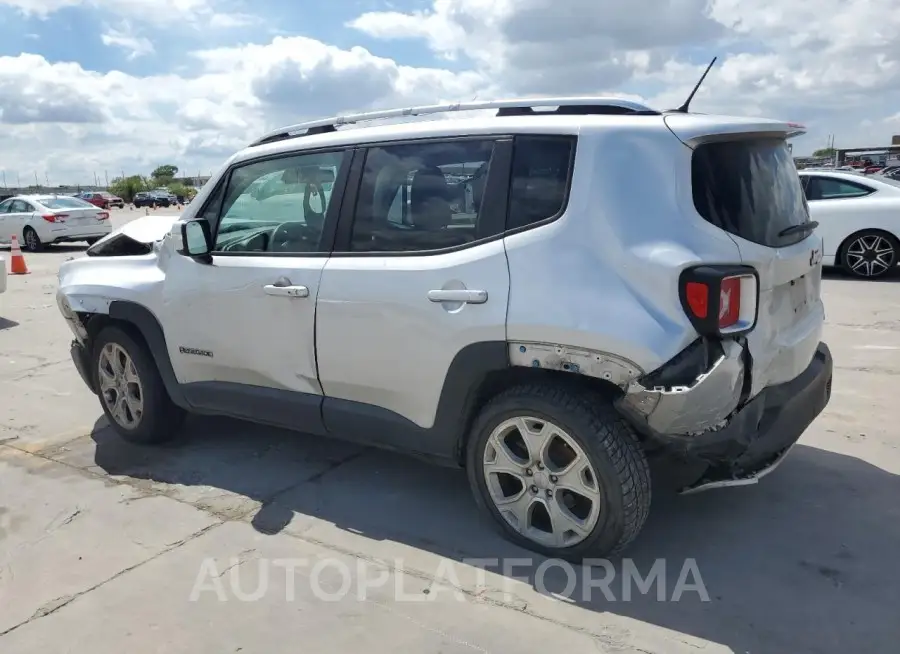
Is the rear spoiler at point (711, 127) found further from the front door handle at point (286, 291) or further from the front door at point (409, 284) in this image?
the front door handle at point (286, 291)

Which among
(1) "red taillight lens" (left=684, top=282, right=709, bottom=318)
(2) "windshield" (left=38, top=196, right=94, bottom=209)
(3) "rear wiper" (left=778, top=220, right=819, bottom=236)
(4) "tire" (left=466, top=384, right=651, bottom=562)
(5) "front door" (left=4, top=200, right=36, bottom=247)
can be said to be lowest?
(5) "front door" (left=4, top=200, right=36, bottom=247)

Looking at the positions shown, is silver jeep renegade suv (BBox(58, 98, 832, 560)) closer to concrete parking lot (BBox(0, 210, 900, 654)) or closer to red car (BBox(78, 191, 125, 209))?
concrete parking lot (BBox(0, 210, 900, 654))

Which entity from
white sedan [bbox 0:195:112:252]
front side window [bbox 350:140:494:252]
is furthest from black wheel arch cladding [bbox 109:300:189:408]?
white sedan [bbox 0:195:112:252]

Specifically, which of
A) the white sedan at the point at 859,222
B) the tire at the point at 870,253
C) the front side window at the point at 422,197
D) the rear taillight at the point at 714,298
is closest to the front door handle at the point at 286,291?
the front side window at the point at 422,197

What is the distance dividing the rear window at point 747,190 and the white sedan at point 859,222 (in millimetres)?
7430

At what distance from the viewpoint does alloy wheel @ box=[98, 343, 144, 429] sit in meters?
4.90

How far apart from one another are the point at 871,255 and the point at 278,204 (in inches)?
352

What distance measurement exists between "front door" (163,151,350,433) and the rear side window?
1032 millimetres

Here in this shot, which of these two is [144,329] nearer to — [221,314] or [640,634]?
[221,314]

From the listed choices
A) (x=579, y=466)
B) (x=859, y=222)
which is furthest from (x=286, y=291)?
(x=859, y=222)

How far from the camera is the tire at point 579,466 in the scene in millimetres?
3129

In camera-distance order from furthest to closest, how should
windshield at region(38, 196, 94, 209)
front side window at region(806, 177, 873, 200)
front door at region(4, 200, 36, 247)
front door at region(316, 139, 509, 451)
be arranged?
windshield at region(38, 196, 94, 209) < front door at region(4, 200, 36, 247) < front side window at region(806, 177, 873, 200) < front door at region(316, 139, 509, 451)

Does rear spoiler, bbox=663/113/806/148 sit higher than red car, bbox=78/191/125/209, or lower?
higher

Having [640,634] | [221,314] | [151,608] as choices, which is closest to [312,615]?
[151,608]
